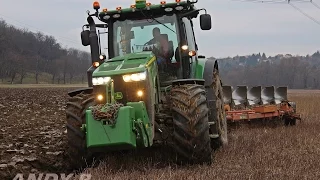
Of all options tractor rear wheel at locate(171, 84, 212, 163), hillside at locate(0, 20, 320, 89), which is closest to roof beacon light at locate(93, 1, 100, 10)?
tractor rear wheel at locate(171, 84, 212, 163)

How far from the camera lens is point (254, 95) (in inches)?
549

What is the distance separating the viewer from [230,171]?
5.50m

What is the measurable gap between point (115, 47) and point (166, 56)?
913mm

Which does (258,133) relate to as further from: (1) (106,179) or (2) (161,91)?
(1) (106,179)

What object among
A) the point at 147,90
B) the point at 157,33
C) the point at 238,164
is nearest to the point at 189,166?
the point at 238,164

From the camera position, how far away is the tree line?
321ft

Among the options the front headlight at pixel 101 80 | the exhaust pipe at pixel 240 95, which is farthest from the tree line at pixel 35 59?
the front headlight at pixel 101 80

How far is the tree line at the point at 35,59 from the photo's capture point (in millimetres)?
97812

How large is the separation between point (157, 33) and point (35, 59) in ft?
376

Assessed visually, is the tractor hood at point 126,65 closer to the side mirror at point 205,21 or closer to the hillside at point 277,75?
the side mirror at point 205,21

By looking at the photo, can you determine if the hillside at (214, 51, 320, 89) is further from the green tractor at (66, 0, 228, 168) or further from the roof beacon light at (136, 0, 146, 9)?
the roof beacon light at (136, 0, 146, 9)

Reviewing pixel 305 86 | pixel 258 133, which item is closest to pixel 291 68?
pixel 305 86

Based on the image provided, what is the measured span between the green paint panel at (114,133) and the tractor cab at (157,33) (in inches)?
81.0

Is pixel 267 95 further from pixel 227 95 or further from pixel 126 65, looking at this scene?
pixel 126 65
